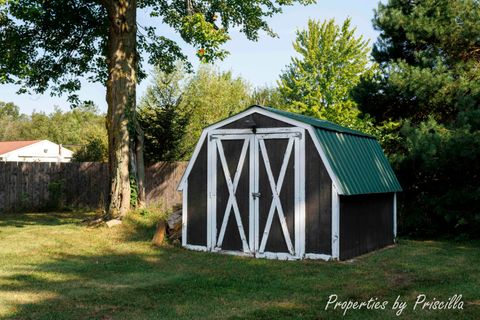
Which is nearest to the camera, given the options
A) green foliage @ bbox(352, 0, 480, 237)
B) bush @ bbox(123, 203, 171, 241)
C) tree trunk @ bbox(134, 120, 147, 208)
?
green foliage @ bbox(352, 0, 480, 237)

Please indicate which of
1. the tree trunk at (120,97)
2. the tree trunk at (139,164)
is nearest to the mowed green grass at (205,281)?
the tree trunk at (120,97)

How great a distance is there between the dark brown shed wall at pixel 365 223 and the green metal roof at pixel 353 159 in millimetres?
235

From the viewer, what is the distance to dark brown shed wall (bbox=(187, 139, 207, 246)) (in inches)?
458

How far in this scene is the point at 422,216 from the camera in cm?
1459

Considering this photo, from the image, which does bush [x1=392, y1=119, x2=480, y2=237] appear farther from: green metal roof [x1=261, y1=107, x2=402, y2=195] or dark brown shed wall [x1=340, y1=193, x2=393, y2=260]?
dark brown shed wall [x1=340, y1=193, x2=393, y2=260]

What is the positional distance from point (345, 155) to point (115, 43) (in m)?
8.26

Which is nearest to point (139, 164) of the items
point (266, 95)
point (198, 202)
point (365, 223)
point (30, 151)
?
point (198, 202)

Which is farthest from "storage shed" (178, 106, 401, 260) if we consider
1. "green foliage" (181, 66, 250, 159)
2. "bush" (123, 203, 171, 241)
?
"green foliage" (181, 66, 250, 159)

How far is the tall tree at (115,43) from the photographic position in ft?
51.6

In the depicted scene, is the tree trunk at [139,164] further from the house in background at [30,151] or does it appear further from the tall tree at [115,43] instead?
the house in background at [30,151]

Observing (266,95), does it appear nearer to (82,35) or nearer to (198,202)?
(82,35)

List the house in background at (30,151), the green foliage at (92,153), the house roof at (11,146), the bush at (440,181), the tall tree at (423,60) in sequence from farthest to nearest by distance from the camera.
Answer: the house roof at (11,146) → the house in background at (30,151) → the green foliage at (92,153) → the tall tree at (423,60) → the bush at (440,181)

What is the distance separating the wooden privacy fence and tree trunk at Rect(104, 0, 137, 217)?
15.9 feet

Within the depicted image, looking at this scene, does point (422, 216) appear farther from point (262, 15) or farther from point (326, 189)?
point (262, 15)
